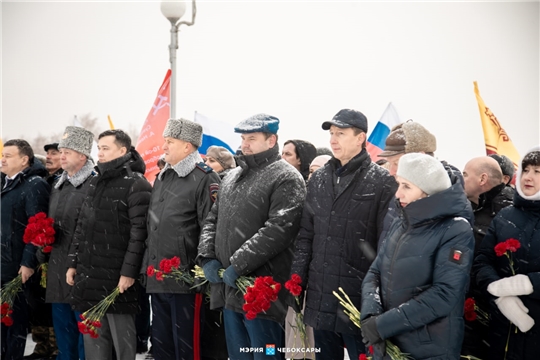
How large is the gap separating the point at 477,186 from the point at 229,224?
1859 mm

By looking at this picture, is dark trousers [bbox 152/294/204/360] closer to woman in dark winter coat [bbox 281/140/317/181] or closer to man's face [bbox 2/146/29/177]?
woman in dark winter coat [bbox 281/140/317/181]

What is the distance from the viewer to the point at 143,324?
7.53 metres

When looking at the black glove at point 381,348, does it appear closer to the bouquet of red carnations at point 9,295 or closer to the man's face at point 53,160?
the bouquet of red carnations at point 9,295

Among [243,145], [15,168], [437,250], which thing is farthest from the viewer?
[15,168]

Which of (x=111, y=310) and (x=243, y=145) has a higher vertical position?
(x=243, y=145)

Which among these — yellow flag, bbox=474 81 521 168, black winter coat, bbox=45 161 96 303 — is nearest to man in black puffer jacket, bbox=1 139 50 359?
black winter coat, bbox=45 161 96 303

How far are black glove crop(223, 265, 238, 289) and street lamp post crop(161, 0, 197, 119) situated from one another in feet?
20.7

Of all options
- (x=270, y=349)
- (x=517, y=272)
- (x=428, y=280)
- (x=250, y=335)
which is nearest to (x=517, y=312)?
(x=517, y=272)

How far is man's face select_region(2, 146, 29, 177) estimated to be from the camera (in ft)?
22.7

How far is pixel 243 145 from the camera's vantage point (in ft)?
17.2

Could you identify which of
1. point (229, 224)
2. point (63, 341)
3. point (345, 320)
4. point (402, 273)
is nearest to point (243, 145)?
point (229, 224)

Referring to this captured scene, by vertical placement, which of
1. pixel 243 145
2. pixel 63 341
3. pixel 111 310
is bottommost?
pixel 63 341

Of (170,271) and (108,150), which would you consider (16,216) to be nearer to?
(108,150)

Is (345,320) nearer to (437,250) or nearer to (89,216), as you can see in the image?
(437,250)
